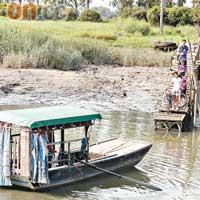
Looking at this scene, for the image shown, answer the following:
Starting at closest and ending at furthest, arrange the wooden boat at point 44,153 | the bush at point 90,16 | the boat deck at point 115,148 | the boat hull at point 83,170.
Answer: the wooden boat at point 44,153 < the boat hull at point 83,170 < the boat deck at point 115,148 < the bush at point 90,16

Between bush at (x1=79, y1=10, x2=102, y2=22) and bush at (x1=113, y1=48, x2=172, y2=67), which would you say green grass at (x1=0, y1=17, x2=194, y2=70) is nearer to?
bush at (x1=113, y1=48, x2=172, y2=67)

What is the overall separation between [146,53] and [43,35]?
7.31 metres

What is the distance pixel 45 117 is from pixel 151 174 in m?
3.78

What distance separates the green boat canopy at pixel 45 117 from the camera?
1302 cm

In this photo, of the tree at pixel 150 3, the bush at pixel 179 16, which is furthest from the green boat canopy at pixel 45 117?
the tree at pixel 150 3

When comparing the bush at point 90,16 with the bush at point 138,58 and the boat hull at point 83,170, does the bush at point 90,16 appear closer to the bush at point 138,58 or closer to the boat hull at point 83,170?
the bush at point 138,58

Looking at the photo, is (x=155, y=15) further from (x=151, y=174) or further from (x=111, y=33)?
(x=151, y=174)

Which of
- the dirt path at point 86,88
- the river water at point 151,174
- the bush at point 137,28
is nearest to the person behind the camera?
the river water at point 151,174

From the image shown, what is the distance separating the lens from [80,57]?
1359 inches

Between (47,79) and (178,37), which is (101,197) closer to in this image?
(47,79)

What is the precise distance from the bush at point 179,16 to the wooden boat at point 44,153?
44042 millimetres

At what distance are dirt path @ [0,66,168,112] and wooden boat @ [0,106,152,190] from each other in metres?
11.5

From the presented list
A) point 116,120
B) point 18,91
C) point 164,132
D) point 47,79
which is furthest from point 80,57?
point 164,132

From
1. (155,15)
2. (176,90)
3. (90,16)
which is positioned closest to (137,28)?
(155,15)
